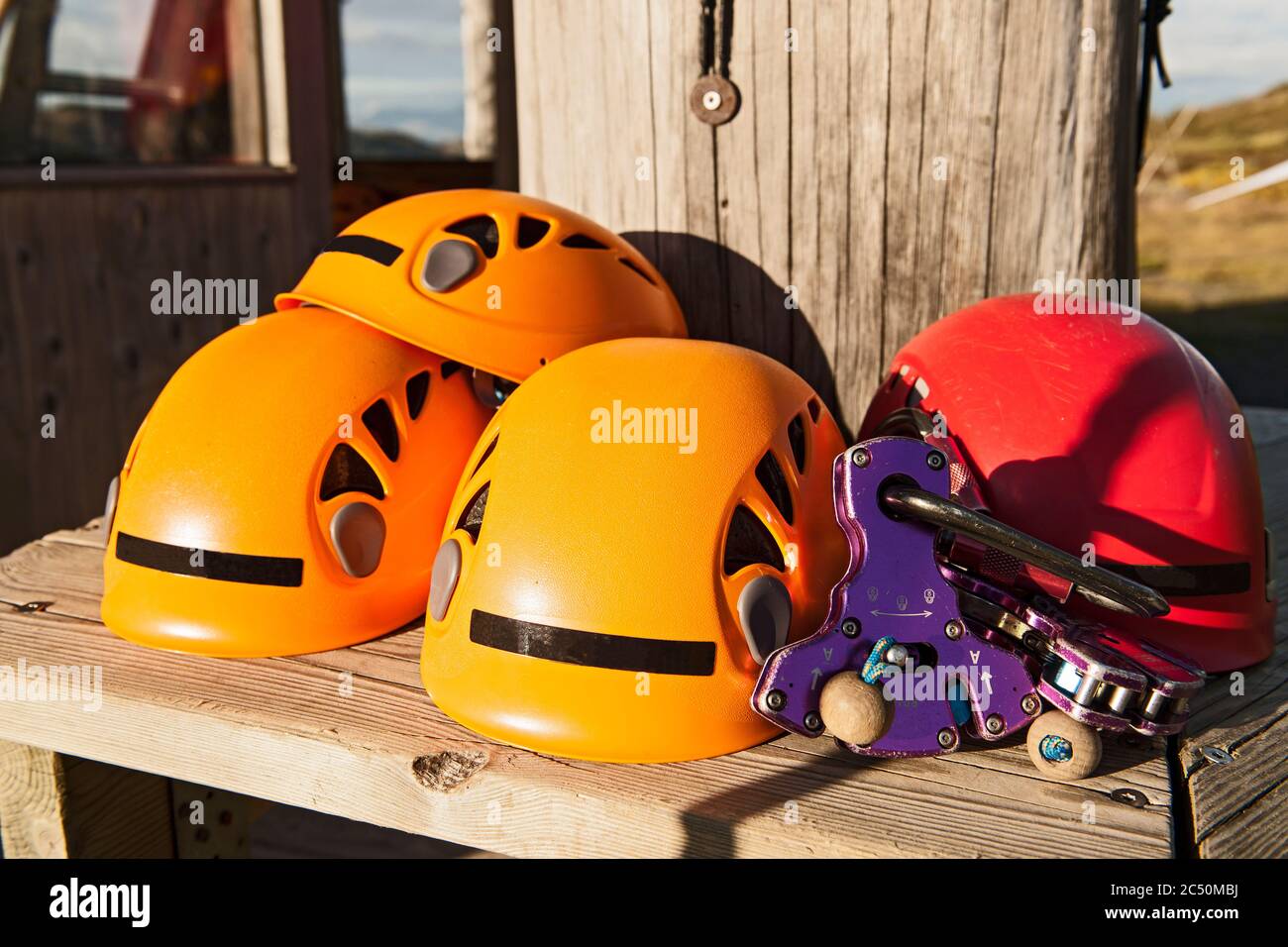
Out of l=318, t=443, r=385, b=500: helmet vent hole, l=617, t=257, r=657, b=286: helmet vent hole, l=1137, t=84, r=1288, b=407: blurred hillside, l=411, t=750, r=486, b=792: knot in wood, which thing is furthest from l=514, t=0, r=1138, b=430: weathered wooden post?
l=1137, t=84, r=1288, b=407: blurred hillside

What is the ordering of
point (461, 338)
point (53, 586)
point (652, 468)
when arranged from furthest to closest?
point (53, 586) → point (461, 338) → point (652, 468)

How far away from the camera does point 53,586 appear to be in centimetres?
284

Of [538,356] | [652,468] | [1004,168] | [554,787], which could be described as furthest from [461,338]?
[1004,168]

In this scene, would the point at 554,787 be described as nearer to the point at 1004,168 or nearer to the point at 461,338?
the point at 461,338

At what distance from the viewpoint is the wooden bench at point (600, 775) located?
183 cm

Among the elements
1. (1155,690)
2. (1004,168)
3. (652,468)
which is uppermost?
(1004,168)

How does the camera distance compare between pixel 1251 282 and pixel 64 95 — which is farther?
pixel 1251 282

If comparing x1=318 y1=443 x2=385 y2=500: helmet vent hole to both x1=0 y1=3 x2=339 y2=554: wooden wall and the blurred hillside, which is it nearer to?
x1=0 y1=3 x2=339 y2=554: wooden wall

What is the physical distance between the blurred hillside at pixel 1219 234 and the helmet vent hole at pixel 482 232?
1285 cm

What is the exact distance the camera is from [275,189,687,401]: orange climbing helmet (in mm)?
→ 2586

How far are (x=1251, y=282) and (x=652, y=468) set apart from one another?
17663mm

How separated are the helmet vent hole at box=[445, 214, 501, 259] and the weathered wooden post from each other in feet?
2.08

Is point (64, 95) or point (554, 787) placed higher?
point (64, 95)

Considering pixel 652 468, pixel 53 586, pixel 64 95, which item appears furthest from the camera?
pixel 64 95
